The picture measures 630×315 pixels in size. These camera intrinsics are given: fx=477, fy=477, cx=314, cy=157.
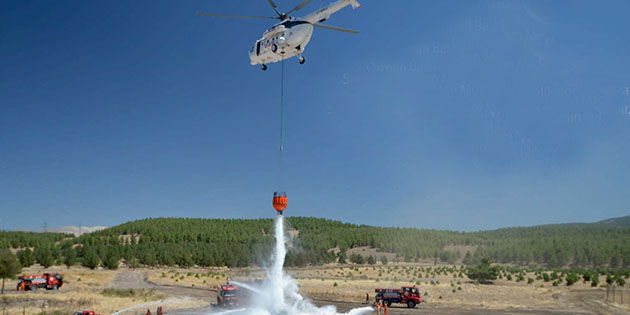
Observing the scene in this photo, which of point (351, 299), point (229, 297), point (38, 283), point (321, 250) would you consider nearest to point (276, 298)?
point (229, 297)

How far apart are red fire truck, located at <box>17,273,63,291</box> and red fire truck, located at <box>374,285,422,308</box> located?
44.2m

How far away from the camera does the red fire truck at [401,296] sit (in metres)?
50.6

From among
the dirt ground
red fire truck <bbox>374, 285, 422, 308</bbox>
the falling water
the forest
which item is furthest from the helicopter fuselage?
the forest

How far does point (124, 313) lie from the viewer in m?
41.2

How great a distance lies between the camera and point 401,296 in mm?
50781

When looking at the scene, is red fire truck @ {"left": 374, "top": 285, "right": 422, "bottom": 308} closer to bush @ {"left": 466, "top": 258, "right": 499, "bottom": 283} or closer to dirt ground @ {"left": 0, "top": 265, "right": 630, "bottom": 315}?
dirt ground @ {"left": 0, "top": 265, "right": 630, "bottom": 315}

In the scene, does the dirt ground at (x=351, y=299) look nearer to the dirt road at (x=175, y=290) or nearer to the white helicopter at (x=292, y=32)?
the dirt road at (x=175, y=290)

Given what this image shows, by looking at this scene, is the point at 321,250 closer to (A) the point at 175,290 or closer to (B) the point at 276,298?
(A) the point at 175,290

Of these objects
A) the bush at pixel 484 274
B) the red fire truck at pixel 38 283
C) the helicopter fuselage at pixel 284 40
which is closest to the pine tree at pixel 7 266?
the red fire truck at pixel 38 283

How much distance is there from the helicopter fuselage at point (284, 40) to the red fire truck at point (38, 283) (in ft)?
157

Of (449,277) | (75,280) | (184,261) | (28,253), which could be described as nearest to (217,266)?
(184,261)

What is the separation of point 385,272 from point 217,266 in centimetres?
5139

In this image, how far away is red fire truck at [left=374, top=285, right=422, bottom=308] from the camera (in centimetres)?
5059

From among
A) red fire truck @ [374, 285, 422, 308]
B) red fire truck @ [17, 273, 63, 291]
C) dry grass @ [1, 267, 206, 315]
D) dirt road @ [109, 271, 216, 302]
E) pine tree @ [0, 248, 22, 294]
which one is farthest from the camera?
red fire truck @ [17, 273, 63, 291]
